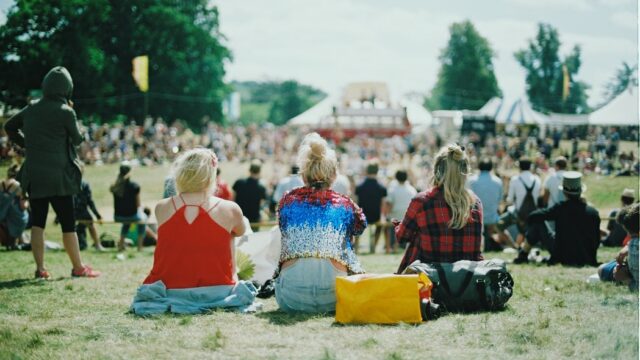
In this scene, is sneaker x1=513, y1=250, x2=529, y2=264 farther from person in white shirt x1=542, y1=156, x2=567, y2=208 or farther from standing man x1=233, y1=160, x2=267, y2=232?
standing man x1=233, y1=160, x2=267, y2=232

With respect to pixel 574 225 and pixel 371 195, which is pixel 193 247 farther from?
pixel 371 195

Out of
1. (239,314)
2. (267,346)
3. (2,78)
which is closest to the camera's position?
(267,346)

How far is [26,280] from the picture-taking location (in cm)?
682

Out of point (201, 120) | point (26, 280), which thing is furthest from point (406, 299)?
point (201, 120)

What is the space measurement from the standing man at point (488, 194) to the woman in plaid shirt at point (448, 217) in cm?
629

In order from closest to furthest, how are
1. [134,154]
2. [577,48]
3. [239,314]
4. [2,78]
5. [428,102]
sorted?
1. [239,314]
2. [2,78]
3. [134,154]
4. [577,48]
5. [428,102]

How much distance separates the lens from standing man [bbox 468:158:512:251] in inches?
465

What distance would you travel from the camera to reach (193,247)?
5152 mm

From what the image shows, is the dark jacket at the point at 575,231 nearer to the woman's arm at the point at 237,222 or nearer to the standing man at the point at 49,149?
the woman's arm at the point at 237,222

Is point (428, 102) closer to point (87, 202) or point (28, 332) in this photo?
point (87, 202)

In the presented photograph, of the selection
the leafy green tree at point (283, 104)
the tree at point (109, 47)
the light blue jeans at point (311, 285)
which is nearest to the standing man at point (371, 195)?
the tree at point (109, 47)

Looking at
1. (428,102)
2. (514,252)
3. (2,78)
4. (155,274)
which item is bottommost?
(514,252)

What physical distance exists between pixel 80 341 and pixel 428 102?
10492 centimetres

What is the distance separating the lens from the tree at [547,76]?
2899 inches
